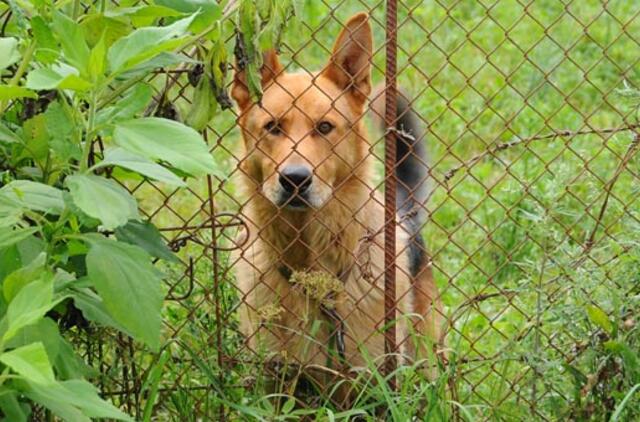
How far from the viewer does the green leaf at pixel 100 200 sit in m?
2.60

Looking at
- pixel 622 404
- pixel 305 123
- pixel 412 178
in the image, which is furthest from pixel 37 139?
pixel 412 178

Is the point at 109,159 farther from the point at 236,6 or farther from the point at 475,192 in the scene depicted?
the point at 475,192

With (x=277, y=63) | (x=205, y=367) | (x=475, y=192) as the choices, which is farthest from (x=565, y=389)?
(x=475, y=192)

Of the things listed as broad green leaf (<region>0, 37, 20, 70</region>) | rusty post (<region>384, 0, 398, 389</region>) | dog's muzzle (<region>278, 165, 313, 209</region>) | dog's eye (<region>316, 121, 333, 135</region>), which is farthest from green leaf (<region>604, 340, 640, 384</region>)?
broad green leaf (<region>0, 37, 20, 70</region>)

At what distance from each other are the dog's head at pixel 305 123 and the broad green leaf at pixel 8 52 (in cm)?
165

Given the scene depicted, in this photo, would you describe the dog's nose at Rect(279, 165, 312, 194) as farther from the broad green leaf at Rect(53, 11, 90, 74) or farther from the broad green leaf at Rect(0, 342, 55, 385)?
the broad green leaf at Rect(0, 342, 55, 385)

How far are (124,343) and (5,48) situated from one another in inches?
49.2

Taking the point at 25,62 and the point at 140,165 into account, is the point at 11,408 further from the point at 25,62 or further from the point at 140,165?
the point at 25,62

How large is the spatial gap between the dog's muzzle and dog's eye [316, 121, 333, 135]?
24 cm

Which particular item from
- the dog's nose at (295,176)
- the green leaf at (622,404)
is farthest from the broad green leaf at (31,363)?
the dog's nose at (295,176)

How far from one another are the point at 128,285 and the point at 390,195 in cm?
153

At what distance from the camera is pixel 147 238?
3.16 m

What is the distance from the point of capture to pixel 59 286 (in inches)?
114

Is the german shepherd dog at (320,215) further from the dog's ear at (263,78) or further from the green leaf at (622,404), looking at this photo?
the green leaf at (622,404)
